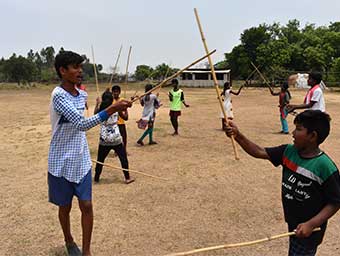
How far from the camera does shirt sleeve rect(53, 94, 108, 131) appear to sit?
3.33 metres

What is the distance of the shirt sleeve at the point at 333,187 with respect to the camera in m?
2.51

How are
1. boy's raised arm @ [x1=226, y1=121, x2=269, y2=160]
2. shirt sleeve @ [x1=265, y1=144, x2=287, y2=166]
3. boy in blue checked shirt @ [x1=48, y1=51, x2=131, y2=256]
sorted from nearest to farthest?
shirt sleeve @ [x1=265, y1=144, x2=287, y2=166] < boy's raised arm @ [x1=226, y1=121, x2=269, y2=160] < boy in blue checked shirt @ [x1=48, y1=51, x2=131, y2=256]

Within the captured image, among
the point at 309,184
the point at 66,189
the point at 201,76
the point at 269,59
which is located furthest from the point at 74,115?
the point at 201,76

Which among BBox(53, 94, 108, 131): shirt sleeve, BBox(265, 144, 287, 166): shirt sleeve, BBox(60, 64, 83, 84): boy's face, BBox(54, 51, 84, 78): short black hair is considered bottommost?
BBox(265, 144, 287, 166): shirt sleeve

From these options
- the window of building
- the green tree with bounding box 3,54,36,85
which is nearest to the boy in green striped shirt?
the window of building

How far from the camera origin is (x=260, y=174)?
6930 mm

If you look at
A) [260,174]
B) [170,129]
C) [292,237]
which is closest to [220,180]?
[260,174]

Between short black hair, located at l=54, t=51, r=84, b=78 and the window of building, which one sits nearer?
short black hair, located at l=54, t=51, r=84, b=78

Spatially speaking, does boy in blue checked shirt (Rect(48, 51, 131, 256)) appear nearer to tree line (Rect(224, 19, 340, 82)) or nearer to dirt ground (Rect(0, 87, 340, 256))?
dirt ground (Rect(0, 87, 340, 256))

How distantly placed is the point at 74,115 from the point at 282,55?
48923mm

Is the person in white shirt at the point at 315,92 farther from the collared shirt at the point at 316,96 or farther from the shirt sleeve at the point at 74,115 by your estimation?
the shirt sleeve at the point at 74,115

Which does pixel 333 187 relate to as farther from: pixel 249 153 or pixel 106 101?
pixel 106 101

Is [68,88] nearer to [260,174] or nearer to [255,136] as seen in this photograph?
[260,174]

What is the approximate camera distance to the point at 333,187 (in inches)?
99.0
